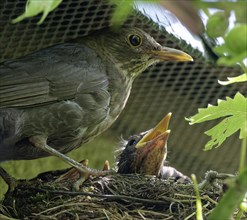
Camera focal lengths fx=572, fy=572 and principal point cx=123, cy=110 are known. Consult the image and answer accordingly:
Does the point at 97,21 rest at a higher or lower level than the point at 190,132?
higher

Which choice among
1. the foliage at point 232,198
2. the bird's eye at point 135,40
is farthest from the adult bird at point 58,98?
the foliage at point 232,198

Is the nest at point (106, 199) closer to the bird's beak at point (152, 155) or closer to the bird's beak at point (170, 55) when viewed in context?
the bird's beak at point (152, 155)

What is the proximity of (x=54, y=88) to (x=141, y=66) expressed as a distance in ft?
2.09

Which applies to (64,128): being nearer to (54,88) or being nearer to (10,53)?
(54,88)

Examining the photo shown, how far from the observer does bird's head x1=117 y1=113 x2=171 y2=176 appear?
311 cm

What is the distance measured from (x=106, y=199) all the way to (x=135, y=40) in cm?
102

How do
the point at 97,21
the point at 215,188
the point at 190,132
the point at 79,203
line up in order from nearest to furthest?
1. the point at 79,203
2. the point at 215,188
3. the point at 97,21
4. the point at 190,132

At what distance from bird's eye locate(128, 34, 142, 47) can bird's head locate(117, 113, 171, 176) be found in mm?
430

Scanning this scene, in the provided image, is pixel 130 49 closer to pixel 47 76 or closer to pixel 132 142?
pixel 132 142

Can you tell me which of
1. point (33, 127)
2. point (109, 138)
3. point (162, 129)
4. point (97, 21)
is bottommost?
point (109, 138)

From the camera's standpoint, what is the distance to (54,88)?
2656 mm

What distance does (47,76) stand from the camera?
2.69 metres

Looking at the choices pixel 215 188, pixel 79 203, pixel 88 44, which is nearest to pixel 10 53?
pixel 88 44

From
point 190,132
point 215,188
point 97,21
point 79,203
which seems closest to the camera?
point 79,203
